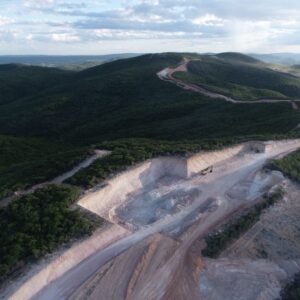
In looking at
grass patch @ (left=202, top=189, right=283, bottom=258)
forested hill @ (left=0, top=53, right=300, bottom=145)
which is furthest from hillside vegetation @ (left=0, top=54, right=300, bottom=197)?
grass patch @ (left=202, top=189, right=283, bottom=258)

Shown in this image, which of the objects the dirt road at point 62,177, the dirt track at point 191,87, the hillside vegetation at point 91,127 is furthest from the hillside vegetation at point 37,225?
the dirt track at point 191,87

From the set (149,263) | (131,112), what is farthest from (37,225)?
(131,112)

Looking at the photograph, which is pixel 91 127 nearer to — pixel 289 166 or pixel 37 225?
pixel 289 166

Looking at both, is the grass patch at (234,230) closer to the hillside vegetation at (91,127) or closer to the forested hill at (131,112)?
the hillside vegetation at (91,127)

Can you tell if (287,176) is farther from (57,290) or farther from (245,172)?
(57,290)

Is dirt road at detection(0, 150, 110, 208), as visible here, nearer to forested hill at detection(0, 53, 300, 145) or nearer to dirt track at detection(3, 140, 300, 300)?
dirt track at detection(3, 140, 300, 300)
